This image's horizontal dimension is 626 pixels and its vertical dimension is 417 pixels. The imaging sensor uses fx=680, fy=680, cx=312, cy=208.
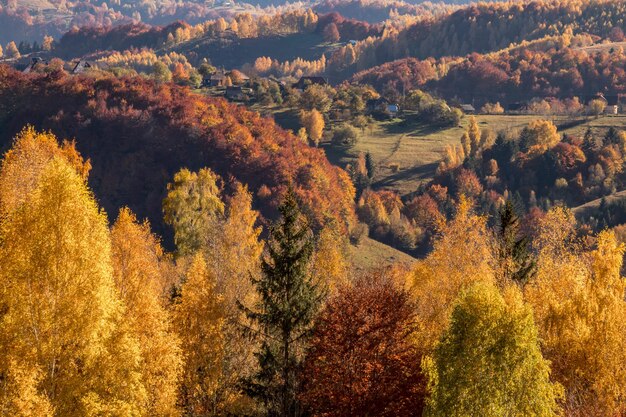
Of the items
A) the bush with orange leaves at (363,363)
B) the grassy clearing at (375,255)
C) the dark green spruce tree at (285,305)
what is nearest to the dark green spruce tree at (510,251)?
the bush with orange leaves at (363,363)

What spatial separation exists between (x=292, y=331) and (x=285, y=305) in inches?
91.9

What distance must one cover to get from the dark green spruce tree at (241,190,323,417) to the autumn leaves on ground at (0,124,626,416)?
7cm

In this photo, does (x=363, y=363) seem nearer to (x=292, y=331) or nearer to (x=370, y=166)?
(x=292, y=331)

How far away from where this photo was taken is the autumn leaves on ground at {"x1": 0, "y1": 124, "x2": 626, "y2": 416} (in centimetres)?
2620

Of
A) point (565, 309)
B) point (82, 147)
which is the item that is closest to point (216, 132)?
point (82, 147)

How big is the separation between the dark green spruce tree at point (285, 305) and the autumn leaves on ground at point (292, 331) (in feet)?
0.24

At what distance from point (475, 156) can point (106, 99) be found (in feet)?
318

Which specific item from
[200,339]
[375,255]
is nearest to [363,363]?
[200,339]

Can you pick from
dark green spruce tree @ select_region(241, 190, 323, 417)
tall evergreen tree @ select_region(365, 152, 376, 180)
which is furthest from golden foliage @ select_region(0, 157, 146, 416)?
tall evergreen tree @ select_region(365, 152, 376, 180)

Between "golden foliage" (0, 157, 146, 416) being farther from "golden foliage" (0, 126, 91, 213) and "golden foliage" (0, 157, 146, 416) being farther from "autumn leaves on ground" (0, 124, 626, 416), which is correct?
"golden foliage" (0, 126, 91, 213)

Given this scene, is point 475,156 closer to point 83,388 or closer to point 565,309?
point 565,309

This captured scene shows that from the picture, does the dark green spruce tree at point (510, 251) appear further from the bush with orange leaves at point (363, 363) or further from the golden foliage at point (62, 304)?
the golden foliage at point (62, 304)

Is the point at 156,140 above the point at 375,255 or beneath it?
above

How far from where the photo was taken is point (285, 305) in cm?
3450
